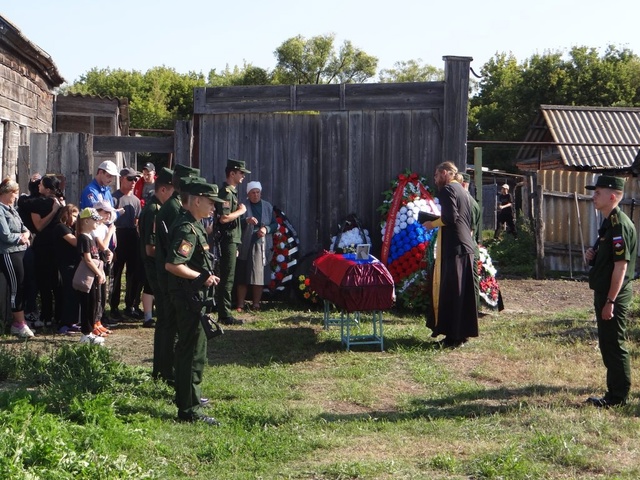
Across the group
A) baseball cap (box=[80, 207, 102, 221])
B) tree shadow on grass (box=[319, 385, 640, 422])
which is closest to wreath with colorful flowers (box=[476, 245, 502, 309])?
tree shadow on grass (box=[319, 385, 640, 422])

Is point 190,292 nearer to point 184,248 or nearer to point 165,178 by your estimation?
point 184,248

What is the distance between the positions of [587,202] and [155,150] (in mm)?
8392

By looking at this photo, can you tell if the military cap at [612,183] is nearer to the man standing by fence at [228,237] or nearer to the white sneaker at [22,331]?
the man standing by fence at [228,237]

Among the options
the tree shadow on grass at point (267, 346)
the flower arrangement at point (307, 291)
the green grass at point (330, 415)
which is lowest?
the green grass at point (330, 415)

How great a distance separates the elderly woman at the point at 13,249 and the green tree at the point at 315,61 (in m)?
51.0

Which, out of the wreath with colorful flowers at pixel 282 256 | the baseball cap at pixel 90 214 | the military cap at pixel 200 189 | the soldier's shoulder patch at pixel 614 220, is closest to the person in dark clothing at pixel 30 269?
the baseball cap at pixel 90 214

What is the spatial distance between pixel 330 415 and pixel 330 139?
6.34 metres

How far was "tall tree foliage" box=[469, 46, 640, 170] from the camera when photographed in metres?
38.4

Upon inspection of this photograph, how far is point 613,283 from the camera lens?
21.9ft

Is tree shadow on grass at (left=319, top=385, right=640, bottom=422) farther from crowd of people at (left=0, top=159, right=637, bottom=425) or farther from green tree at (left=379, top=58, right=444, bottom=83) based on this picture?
green tree at (left=379, top=58, right=444, bottom=83)

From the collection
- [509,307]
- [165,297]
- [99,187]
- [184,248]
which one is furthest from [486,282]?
[184,248]

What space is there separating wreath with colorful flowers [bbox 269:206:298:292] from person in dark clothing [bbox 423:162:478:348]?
3.26m

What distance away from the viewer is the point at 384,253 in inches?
460

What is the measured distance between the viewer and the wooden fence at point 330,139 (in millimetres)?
12164
